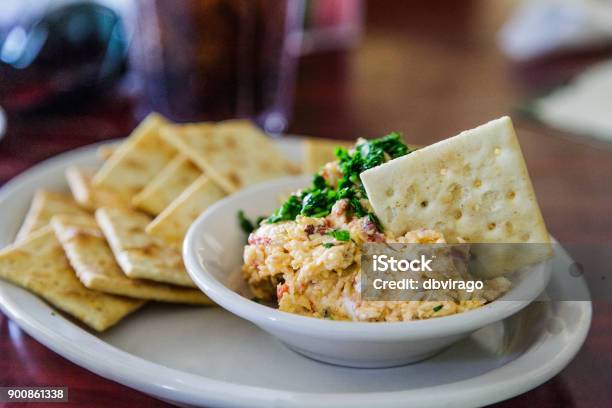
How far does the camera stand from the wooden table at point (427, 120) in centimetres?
153

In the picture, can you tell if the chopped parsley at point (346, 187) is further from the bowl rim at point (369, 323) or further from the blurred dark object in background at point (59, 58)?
the blurred dark object in background at point (59, 58)

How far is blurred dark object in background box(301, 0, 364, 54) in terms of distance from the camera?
4090mm

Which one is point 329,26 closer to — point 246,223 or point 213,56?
point 213,56

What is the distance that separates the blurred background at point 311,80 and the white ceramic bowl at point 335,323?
0.88m

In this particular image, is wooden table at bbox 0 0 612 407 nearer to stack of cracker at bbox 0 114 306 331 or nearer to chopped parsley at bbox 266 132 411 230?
stack of cracker at bbox 0 114 306 331

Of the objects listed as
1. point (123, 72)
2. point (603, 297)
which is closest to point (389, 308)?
point (603, 297)

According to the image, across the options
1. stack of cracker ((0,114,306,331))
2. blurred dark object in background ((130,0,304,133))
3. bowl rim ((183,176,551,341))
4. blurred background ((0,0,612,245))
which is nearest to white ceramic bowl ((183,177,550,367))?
bowl rim ((183,176,551,341))

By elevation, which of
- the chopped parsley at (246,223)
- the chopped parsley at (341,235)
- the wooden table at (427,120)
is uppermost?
the chopped parsley at (341,235)

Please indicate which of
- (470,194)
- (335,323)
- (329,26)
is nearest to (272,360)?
(335,323)

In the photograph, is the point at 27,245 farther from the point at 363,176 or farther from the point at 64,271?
the point at 363,176

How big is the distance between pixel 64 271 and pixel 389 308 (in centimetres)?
81

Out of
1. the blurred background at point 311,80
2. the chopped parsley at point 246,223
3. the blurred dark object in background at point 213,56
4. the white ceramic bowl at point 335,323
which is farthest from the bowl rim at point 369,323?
the blurred dark object in background at point 213,56

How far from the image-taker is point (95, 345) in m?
1.46

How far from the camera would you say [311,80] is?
3662 mm
